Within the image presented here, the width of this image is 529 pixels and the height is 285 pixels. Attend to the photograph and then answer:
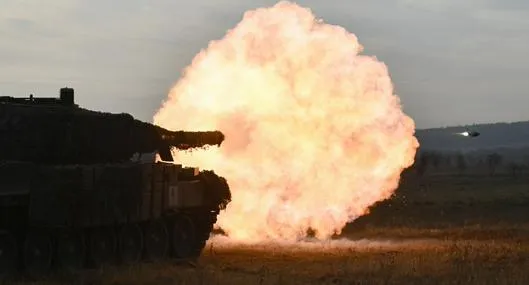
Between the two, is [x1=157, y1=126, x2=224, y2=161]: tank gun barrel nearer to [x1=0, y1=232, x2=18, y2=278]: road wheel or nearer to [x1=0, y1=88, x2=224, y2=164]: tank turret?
[x1=0, y1=88, x2=224, y2=164]: tank turret

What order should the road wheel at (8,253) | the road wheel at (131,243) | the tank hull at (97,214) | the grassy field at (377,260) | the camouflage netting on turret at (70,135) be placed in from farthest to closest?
the road wheel at (131,243)
the camouflage netting on turret at (70,135)
the tank hull at (97,214)
the road wheel at (8,253)
the grassy field at (377,260)

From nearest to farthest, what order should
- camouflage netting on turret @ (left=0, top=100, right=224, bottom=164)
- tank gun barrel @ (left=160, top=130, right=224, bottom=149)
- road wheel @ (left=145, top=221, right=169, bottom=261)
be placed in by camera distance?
camouflage netting on turret @ (left=0, top=100, right=224, bottom=164) → road wheel @ (left=145, top=221, right=169, bottom=261) → tank gun barrel @ (left=160, top=130, right=224, bottom=149)

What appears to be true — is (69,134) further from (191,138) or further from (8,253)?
(191,138)

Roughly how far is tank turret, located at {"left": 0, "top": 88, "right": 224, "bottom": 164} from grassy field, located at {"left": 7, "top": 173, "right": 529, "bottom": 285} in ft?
10.5

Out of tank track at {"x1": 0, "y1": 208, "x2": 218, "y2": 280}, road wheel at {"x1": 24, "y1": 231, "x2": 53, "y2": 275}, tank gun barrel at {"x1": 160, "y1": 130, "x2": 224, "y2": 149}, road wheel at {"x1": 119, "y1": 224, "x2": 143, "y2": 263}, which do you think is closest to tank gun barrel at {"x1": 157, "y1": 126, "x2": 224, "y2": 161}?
tank gun barrel at {"x1": 160, "y1": 130, "x2": 224, "y2": 149}

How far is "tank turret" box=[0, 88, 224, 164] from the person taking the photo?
83.5 feet

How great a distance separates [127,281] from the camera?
2106cm

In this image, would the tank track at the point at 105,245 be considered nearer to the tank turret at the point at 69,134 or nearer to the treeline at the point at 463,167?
the tank turret at the point at 69,134

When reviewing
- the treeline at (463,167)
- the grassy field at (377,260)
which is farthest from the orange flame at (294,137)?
the treeline at (463,167)

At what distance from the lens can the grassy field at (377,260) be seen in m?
21.4

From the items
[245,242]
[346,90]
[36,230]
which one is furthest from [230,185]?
[36,230]

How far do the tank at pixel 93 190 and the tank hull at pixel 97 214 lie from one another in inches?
0.9

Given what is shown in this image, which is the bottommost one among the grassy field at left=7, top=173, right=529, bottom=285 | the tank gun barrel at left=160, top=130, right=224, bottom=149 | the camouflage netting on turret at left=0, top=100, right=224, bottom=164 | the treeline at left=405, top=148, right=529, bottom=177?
the grassy field at left=7, top=173, right=529, bottom=285

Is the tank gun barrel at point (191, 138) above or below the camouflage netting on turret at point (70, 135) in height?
above
